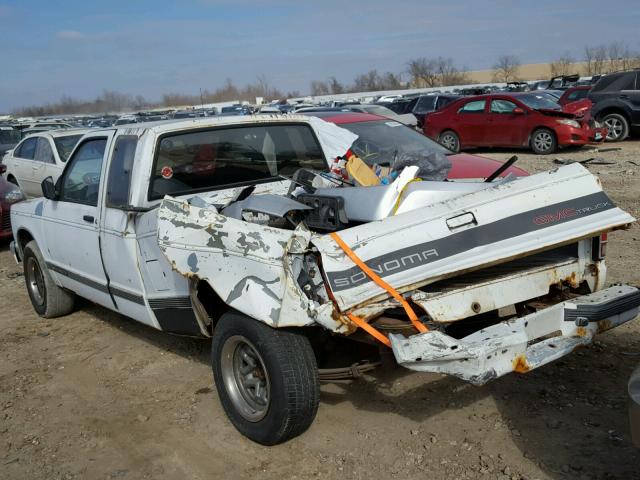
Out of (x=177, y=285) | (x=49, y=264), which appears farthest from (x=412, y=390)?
(x=49, y=264)

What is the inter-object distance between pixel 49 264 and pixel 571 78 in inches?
1012

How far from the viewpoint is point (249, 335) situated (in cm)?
356

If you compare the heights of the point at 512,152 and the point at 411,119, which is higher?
the point at 411,119

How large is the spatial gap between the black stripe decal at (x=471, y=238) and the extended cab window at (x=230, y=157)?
1.92 meters

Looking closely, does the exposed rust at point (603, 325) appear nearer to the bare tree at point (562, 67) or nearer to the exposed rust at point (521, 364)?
the exposed rust at point (521, 364)

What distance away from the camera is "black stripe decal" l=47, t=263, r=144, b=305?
4.70 m

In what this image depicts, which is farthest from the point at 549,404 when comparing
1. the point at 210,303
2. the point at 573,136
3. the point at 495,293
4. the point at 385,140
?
the point at 573,136

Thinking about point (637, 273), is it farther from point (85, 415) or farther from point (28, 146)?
point (28, 146)

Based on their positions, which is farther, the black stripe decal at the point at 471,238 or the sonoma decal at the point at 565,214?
the sonoma decal at the point at 565,214

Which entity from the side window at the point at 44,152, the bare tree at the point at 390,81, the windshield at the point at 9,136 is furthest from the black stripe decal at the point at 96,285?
the bare tree at the point at 390,81

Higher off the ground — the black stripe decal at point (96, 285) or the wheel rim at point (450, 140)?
the black stripe decal at point (96, 285)

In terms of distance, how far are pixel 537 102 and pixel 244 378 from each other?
48.0ft

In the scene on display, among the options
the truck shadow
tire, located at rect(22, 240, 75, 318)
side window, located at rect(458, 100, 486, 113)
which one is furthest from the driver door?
side window, located at rect(458, 100, 486, 113)

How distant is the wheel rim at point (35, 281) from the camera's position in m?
6.47
